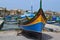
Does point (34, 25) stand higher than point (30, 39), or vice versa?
point (34, 25)

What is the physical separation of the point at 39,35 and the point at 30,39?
1.38 m

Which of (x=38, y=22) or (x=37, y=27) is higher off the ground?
(x=38, y=22)

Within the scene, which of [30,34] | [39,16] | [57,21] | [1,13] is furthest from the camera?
[1,13]

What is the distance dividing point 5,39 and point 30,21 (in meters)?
2.23

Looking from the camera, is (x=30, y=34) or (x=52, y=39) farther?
(x=30, y=34)

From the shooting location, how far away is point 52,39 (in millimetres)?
12438

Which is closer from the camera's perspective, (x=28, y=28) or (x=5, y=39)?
(x=5, y=39)

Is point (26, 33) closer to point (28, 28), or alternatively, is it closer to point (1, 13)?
point (28, 28)

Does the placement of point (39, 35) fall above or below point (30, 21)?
below

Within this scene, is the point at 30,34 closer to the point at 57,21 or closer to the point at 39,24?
the point at 39,24

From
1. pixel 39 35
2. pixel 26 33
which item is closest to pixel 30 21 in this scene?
pixel 39 35

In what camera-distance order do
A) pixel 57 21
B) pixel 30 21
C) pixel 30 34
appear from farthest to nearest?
pixel 57 21
pixel 30 34
pixel 30 21

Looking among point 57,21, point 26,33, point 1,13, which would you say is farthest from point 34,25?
point 1,13

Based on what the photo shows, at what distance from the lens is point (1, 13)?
160ft
